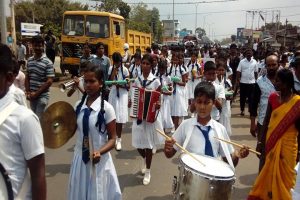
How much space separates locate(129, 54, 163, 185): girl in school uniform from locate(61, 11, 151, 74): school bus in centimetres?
1087

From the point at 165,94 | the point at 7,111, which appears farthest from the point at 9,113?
the point at 165,94

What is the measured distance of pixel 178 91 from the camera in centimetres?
927

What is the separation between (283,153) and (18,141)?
3049 mm

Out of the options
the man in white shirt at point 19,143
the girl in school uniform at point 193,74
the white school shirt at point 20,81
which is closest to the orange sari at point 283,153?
the man in white shirt at point 19,143

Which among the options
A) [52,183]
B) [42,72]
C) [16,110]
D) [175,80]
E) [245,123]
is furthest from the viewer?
[245,123]

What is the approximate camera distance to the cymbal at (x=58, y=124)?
3.45 meters

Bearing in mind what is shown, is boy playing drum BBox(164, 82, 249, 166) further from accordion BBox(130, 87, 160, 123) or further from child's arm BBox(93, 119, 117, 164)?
accordion BBox(130, 87, 160, 123)

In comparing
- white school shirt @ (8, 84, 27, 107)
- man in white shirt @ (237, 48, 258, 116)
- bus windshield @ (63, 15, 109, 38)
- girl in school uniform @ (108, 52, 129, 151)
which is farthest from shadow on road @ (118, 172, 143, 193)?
bus windshield @ (63, 15, 109, 38)

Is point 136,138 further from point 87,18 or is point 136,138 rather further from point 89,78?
point 87,18

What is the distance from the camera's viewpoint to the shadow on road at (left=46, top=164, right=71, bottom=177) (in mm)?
6117

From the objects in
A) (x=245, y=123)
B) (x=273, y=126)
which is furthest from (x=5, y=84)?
(x=245, y=123)

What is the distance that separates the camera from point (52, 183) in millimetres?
5668

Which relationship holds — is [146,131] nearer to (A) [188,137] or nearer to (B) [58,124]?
(A) [188,137]

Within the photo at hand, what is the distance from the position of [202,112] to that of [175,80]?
17.5 feet
